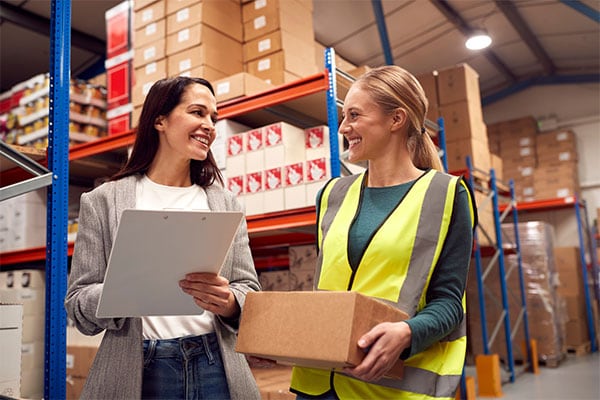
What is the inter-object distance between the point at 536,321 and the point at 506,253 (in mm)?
939

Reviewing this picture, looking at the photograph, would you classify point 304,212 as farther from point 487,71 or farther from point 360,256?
point 487,71

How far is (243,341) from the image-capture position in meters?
1.27

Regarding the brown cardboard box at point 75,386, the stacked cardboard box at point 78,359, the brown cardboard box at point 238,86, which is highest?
the brown cardboard box at point 238,86

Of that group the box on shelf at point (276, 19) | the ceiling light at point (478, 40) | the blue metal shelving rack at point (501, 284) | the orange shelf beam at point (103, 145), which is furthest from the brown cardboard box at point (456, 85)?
the orange shelf beam at point (103, 145)

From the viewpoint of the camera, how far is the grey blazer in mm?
1372

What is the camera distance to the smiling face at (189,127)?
1.62 m

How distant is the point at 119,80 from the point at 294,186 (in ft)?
6.94

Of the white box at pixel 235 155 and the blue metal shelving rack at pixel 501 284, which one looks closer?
the white box at pixel 235 155

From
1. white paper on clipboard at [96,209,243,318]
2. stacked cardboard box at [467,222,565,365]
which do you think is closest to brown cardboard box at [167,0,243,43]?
white paper on clipboard at [96,209,243,318]

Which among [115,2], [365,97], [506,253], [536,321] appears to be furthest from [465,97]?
[365,97]

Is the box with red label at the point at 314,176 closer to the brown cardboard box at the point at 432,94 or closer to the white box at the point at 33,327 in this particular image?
the white box at the point at 33,327

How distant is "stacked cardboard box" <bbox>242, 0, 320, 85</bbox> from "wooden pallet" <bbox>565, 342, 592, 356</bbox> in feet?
21.0

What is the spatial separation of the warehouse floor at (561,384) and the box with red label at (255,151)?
3.34 metres

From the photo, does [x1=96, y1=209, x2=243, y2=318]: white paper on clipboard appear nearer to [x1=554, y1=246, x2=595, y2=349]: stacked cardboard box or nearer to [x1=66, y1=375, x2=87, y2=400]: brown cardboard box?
[x1=66, y1=375, x2=87, y2=400]: brown cardboard box
